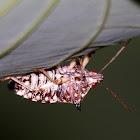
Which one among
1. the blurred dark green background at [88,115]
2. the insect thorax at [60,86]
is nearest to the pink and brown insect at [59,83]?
the insect thorax at [60,86]

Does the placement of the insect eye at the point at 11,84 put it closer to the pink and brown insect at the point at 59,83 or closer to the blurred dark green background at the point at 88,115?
the pink and brown insect at the point at 59,83

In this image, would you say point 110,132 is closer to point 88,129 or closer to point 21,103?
point 88,129

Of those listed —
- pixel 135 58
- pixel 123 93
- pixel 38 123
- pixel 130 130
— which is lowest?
pixel 130 130

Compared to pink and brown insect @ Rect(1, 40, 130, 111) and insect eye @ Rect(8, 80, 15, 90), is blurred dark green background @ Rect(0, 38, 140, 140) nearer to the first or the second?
pink and brown insect @ Rect(1, 40, 130, 111)

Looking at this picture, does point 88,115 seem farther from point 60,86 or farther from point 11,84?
point 11,84

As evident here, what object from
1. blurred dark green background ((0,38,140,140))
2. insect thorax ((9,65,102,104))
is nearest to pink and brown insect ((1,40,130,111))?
insect thorax ((9,65,102,104))

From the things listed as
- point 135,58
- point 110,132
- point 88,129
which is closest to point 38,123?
point 88,129
